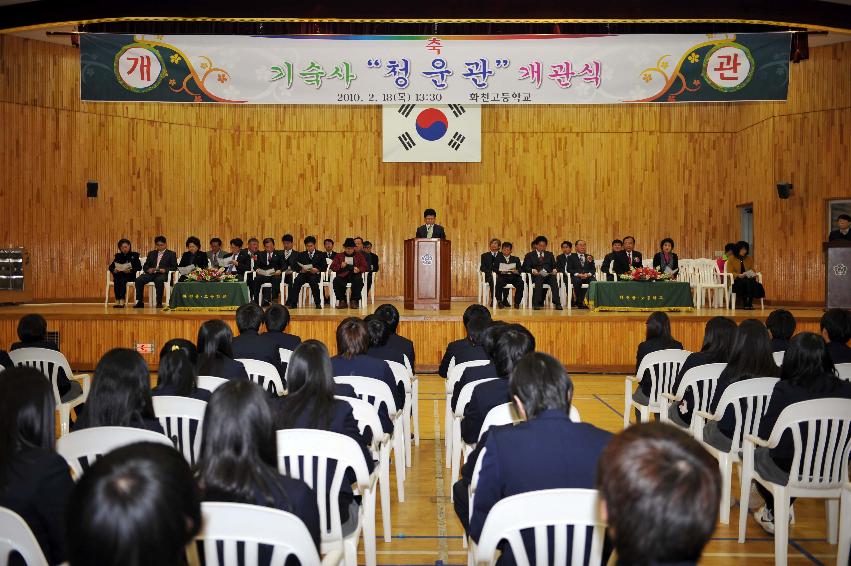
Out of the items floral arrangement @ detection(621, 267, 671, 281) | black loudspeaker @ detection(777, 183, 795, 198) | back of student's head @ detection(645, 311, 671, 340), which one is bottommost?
back of student's head @ detection(645, 311, 671, 340)

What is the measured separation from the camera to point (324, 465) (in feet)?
Answer: 8.53

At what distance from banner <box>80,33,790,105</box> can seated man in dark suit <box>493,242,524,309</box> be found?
3.41 meters

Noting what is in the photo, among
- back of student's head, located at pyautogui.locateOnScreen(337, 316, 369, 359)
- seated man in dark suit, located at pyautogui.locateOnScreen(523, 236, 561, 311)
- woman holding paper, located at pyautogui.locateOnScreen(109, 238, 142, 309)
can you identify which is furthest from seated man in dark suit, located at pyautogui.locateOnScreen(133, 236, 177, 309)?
back of student's head, located at pyautogui.locateOnScreen(337, 316, 369, 359)

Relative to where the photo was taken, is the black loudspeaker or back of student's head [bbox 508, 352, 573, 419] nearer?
back of student's head [bbox 508, 352, 573, 419]

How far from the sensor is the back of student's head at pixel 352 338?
13.6 ft

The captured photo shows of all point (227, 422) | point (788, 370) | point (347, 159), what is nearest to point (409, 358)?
point (788, 370)

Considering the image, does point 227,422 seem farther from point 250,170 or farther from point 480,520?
point 250,170

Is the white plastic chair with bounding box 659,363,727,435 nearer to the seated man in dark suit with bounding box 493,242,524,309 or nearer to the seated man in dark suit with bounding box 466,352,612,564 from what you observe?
the seated man in dark suit with bounding box 466,352,612,564

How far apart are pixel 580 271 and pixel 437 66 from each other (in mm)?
4492

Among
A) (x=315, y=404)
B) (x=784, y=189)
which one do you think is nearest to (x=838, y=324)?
(x=315, y=404)

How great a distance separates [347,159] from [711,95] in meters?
7.06

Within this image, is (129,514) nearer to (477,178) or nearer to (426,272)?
(426,272)

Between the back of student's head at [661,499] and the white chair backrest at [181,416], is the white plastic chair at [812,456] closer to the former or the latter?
the back of student's head at [661,499]

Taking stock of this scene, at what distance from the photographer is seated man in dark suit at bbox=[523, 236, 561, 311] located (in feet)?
36.6
